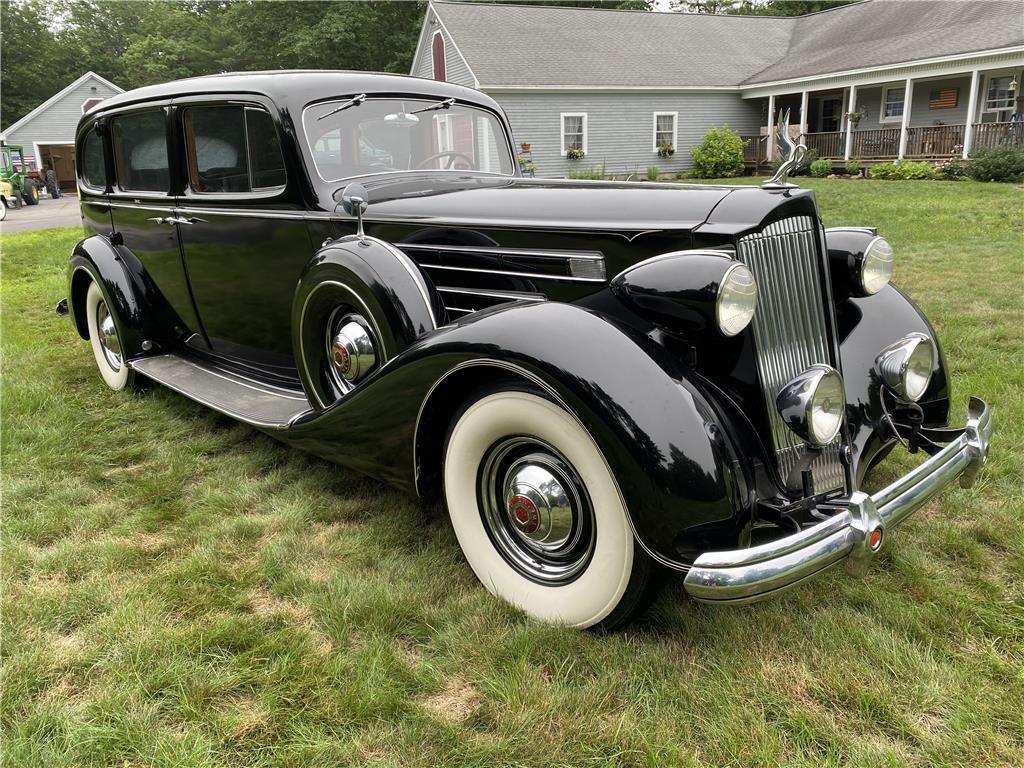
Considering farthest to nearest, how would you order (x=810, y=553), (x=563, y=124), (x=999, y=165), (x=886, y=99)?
1. (x=886, y=99)
2. (x=563, y=124)
3. (x=999, y=165)
4. (x=810, y=553)

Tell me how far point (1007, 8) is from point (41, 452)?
23283 mm

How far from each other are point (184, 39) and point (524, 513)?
48.6 metres

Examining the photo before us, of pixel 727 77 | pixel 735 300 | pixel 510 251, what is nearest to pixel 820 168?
pixel 727 77

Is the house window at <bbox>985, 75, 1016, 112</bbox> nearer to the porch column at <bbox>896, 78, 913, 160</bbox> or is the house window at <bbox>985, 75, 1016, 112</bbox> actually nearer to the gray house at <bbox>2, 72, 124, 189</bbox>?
the porch column at <bbox>896, 78, 913, 160</bbox>

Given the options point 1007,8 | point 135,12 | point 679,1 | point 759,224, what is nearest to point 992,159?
point 1007,8

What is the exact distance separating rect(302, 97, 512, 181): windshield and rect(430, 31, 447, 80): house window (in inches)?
744

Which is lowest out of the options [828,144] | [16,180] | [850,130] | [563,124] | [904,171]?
[904,171]

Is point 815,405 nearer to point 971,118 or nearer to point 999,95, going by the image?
point 971,118

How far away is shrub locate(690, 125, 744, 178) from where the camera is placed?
20984 millimetres

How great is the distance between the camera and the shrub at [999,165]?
1484 cm

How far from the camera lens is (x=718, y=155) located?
20969mm

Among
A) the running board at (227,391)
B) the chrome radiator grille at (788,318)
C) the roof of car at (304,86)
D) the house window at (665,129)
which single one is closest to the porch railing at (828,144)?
the house window at (665,129)

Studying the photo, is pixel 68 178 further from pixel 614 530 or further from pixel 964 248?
pixel 614 530

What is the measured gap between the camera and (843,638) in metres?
2.18
